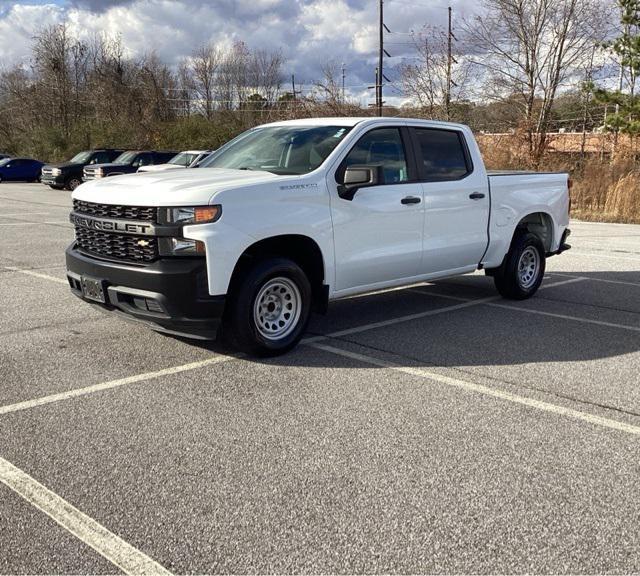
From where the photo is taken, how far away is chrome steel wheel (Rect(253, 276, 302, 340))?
222 inches

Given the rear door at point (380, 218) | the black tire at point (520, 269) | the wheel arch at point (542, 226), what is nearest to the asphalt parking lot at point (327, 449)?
the rear door at point (380, 218)

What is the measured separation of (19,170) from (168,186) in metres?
34.5

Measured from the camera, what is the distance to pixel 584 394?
196 inches

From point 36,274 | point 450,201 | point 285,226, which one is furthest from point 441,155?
point 36,274

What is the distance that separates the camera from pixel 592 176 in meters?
20.8

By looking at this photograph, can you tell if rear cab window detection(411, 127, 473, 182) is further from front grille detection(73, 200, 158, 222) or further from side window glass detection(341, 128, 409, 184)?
front grille detection(73, 200, 158, 222)

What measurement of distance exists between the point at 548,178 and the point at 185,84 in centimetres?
4810

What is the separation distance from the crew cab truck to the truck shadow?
0.48 m

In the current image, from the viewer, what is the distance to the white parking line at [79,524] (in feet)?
9.40

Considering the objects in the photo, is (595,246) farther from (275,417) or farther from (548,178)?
(275,417)

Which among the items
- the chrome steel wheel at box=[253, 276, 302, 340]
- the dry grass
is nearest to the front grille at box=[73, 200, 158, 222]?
the chrome steel wheel at box=[253, 276, 302, 340]

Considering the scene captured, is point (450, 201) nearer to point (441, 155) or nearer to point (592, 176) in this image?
point (441, 155)

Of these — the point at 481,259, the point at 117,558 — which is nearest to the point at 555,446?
the point at 117,558

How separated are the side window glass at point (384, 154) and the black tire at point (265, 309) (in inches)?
47.2
